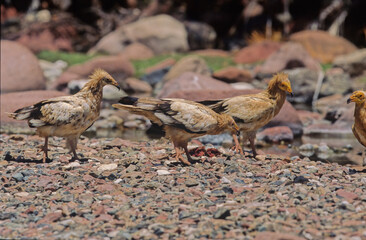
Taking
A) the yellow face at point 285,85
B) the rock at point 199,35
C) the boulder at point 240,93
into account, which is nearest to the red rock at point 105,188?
the yellow face at point 285,85

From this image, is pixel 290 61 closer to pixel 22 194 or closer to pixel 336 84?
pixel 336 84

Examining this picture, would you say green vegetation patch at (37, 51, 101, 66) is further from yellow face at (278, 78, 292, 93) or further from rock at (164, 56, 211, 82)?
yellow face at (278, 78, 292, 93)

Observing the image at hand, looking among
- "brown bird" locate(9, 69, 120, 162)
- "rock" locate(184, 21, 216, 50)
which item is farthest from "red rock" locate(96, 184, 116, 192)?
"rock" locate(184, 21, 216, 50)

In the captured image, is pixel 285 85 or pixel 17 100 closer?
pixel 285 85

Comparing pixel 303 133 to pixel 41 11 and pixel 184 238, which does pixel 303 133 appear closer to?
pixel 184 238

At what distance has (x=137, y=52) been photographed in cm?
2484

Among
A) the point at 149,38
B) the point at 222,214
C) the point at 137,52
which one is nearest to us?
the point at 222,214

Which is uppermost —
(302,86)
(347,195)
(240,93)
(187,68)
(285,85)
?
(285,85)

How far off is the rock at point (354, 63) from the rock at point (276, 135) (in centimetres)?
966

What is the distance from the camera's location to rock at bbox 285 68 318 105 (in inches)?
763

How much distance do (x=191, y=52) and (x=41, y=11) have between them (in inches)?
339

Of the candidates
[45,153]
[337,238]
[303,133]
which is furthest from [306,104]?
[337,238]

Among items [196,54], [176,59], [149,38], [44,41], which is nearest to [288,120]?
[176,59]

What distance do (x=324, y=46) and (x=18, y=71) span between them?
1334 centimetres
